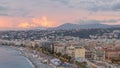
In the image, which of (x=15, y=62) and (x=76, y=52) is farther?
(x=76, y=52)

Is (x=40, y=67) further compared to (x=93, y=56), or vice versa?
(x=93, y=56)

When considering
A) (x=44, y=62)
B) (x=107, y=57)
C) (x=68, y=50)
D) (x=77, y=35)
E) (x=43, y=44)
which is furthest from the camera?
(x=77, y=35)

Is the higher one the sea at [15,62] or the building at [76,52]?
the building at [76,52]

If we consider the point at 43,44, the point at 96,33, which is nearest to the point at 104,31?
the point at 96,33

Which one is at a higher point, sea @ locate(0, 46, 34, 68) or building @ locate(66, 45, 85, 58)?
building @ locate(66, 45, 85, 58)

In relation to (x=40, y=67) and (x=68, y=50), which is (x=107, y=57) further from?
(x=40, y=67)

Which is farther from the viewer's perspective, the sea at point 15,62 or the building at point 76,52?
the building at point 76,52

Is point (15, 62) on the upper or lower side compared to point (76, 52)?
lower

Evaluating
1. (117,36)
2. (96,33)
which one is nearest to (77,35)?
(96,33)

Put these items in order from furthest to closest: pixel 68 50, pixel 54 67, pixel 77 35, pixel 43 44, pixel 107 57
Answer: pixel 77 35, pixel 43 44, pixel 68 50, pixel 107 57, pixel 54 67

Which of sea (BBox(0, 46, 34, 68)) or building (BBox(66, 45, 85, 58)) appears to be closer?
sea (BBox(0, 46, 34, 68))
